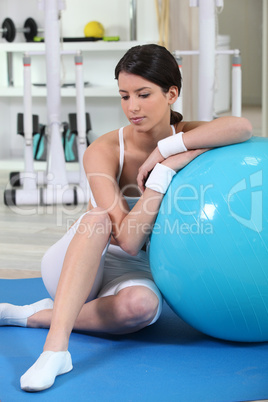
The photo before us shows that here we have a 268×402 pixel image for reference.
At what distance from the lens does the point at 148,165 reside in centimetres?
170

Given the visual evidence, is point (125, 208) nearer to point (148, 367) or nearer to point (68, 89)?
point (148, 367)

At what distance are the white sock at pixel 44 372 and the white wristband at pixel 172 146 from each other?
600 millimetres

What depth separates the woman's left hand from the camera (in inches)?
66.3

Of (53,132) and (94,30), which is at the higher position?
(94,30)

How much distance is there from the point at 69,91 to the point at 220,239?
12.2ft

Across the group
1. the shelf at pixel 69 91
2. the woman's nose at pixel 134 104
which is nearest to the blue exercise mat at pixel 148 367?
the woman's nose at pixel 134 104

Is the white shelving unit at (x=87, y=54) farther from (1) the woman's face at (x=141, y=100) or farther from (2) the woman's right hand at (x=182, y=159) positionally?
(2) the woman's right hand at (x=182, y=159)

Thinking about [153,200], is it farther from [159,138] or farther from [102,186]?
[159,138]

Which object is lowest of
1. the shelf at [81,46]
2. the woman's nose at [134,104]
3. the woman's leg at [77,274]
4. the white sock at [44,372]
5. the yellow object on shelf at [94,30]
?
the white sock at [44,372]

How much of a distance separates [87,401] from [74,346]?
0.33m


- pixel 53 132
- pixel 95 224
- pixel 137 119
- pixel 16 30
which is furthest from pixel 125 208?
pixel 16 30

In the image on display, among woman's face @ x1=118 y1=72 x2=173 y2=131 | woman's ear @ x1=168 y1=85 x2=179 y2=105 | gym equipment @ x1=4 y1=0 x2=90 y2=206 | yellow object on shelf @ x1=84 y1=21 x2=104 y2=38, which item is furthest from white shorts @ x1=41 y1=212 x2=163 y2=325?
yellow object on shelf @ x1=84 y1=21 x2=104 y2=38

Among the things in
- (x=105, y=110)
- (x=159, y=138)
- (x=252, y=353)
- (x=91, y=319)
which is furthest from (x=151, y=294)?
(x=105, y=110)

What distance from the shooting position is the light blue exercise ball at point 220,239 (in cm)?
150
